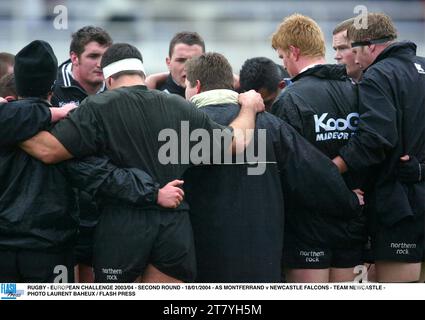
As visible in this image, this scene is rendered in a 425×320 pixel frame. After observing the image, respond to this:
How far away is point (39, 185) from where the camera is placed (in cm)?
389

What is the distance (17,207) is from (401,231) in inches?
85.0

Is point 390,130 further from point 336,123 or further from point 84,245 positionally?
point 84,245

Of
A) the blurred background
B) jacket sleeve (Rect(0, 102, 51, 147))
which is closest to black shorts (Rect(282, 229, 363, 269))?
jacket sleeve (Rect(0, 102, 51, 147))

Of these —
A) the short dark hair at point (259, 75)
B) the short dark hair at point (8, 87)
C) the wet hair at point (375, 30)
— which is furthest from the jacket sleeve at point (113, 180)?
the wet hair at point (375, 30)

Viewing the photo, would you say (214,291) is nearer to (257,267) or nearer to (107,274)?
(257,267)

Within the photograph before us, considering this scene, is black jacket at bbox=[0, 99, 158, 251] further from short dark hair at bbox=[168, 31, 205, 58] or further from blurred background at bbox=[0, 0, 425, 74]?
blurred background at bbox=[0, 0, 425, 74]

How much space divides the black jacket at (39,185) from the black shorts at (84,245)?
426 millimetres

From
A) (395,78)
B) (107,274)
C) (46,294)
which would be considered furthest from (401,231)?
(46,294)

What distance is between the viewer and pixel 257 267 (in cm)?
415

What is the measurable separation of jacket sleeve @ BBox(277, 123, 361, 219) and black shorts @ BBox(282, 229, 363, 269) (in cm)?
27

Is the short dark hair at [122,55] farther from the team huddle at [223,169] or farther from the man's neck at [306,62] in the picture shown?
the man's neck at [306,62]

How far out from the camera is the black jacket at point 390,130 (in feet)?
14.1

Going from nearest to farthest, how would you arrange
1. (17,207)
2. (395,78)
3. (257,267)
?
(17,207), (257,267), (395,78)

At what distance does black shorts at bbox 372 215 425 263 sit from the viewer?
14.6 ft
